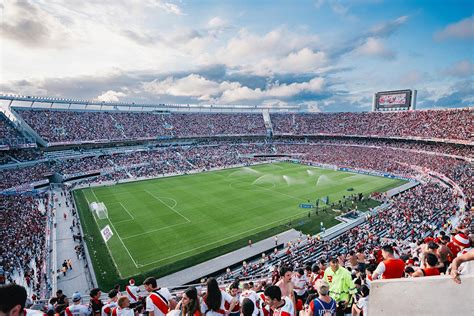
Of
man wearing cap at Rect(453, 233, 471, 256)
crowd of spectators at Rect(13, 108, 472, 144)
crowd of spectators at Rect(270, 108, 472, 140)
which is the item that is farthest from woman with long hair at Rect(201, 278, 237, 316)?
crowd of spectators at Rect(270, 108, 472, 140)

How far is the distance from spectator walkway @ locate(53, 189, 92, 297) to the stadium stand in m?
0.97

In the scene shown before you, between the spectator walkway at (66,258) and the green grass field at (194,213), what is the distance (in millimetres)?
1078

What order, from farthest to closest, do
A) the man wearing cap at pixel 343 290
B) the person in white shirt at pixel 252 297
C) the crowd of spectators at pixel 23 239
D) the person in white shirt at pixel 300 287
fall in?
the crowd of spectators at pixel 23 239
the person in white shirt at pixel 300 287
the man wearing cap at pixel 343 290
the person in white shirt at pixel 252 297

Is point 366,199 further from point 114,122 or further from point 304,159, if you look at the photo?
point 114,122

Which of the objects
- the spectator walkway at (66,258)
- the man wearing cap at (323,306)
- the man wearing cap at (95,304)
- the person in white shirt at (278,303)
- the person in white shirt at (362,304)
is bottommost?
the spectator walkway at (66,258)

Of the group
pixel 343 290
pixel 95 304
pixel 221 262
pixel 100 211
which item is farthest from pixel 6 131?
pixel 343 290

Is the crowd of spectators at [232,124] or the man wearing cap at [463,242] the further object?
the crowd of spectators at [232,124]

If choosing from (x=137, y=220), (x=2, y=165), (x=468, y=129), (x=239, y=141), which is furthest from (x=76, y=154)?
(x=468, y=129)

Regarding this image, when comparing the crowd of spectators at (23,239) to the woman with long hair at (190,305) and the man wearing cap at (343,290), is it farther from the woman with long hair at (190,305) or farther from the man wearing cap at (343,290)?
the man wearing cap at (343,290)

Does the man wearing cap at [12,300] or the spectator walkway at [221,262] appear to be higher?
the man wearing cap at [12,300]

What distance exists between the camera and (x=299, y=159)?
6219 centimetres

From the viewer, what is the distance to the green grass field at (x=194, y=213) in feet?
66.0

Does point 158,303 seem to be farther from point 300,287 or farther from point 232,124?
point 232,124

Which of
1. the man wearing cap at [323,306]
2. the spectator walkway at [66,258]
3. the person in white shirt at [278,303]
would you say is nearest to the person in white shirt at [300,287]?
the man wearing cap at [323,306]
